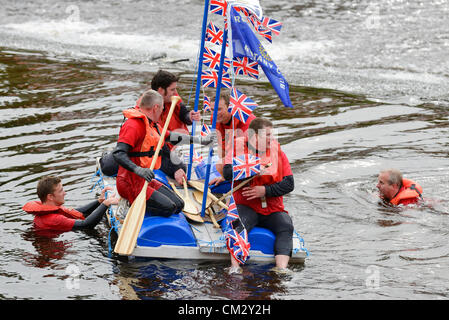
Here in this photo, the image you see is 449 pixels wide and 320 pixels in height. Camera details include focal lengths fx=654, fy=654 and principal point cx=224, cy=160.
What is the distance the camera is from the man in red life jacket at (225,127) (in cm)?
727

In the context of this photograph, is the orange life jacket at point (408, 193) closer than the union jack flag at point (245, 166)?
No

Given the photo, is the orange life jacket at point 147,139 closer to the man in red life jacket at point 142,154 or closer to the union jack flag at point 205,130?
the man in red life jacket at point 142,154

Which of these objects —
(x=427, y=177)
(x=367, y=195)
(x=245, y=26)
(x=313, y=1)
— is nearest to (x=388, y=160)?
(x=427, y=177)

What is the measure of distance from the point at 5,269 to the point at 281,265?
8.67 ft

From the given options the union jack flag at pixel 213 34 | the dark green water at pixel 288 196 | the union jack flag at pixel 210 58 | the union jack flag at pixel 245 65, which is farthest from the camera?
the union jack flag at pixel 210 58

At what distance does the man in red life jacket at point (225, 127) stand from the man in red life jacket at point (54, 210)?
1371 millimetres

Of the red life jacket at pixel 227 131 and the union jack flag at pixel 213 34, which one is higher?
the union jack flag at pixel 213 34

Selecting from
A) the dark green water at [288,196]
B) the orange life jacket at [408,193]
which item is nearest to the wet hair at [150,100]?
the dark green water at [288,196]

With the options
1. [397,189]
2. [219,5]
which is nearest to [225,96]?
[219,5]

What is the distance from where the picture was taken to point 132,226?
626 cm

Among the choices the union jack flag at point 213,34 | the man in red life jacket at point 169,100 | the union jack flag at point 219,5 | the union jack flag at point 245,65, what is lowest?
the man in red life jacket at point 169,100

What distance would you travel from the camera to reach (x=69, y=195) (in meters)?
8.33

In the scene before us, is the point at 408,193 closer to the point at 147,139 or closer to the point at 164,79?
the point at 164,79

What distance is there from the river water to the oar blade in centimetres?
26
